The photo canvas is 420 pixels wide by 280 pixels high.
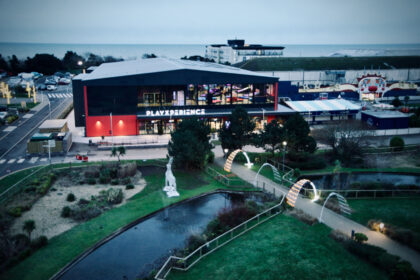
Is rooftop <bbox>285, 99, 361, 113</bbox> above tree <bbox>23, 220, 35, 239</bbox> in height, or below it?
above

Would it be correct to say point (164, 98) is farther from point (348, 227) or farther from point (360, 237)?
point (360, 237)

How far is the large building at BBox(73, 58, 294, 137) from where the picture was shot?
50.0 m

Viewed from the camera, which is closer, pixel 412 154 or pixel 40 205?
pixel 40 205

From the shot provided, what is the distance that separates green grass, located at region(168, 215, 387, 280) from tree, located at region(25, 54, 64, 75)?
11933cm

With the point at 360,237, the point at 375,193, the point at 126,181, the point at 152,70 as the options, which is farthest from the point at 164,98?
the point at 360,237

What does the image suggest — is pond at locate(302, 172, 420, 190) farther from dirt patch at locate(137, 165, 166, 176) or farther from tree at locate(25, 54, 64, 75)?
tree at locate(25, 54, 64, 75)

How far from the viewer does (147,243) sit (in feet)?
79.6

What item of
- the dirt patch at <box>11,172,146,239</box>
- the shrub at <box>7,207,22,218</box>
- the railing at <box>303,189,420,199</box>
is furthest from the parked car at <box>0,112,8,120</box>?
the railing at <box>303,189,420,199</box>

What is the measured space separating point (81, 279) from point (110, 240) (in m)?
4.41

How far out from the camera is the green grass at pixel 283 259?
20172mm

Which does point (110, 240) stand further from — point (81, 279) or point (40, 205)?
point (40, 205)

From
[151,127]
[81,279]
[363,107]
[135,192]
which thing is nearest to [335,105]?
[363,107]

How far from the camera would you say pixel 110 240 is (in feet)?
80.9

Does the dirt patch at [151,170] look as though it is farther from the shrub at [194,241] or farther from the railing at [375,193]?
the railing at [375,193]
